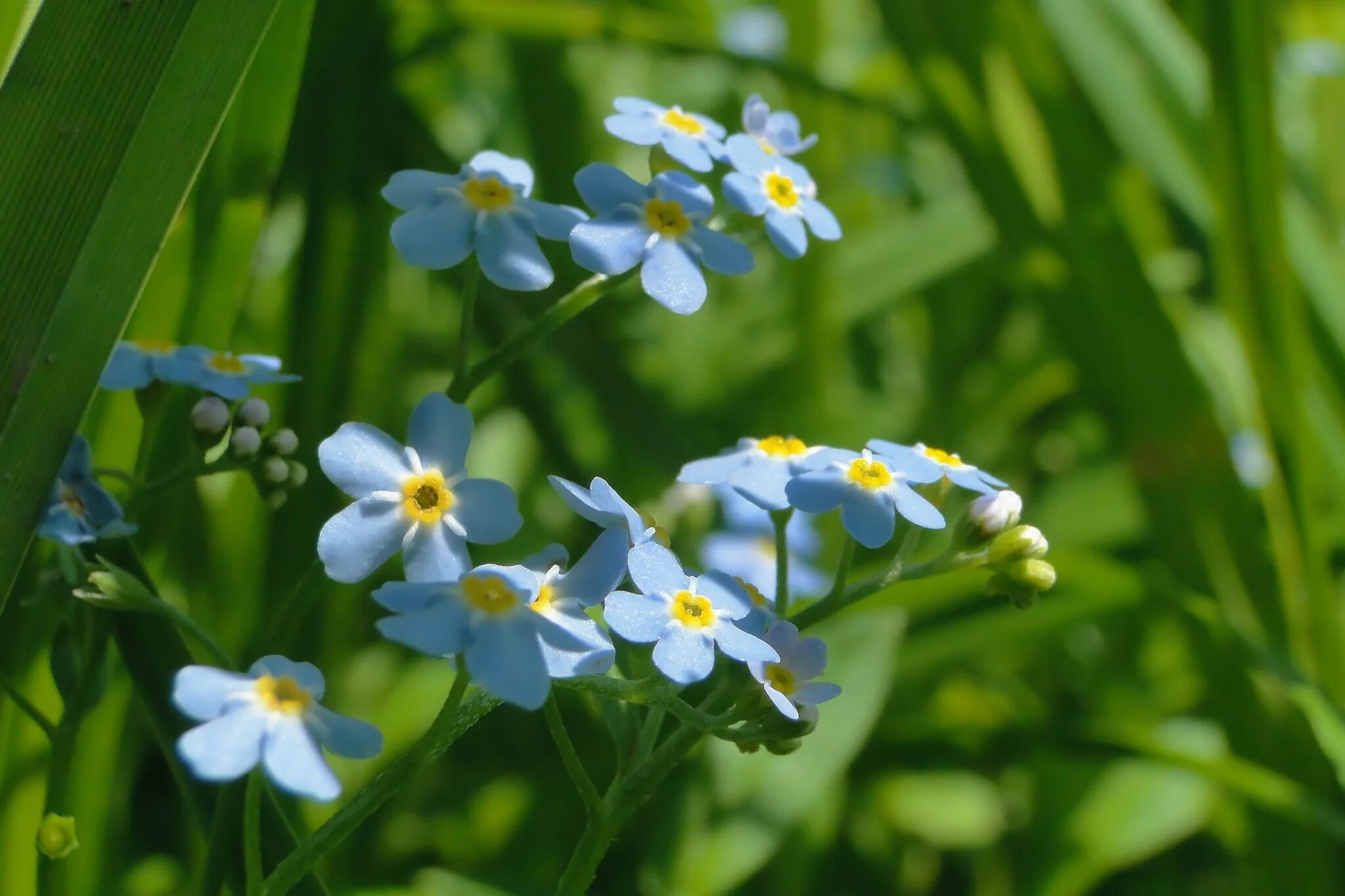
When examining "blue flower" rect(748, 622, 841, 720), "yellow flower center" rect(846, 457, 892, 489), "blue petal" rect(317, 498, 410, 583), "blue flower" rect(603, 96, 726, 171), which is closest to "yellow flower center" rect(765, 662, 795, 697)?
"blue flower" rect(748, 622, 841, 720)

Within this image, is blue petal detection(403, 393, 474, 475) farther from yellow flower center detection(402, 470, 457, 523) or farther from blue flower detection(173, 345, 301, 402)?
blue flower detection(173, 345, 301, 402)

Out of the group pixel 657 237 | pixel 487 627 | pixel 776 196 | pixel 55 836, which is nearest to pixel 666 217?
pixel 657 237

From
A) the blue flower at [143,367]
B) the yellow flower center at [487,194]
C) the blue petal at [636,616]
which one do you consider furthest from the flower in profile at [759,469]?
the blue flower at [143,367]

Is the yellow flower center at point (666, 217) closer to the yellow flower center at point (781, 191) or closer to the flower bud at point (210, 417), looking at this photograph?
the yellow flower center at point (781, 191)

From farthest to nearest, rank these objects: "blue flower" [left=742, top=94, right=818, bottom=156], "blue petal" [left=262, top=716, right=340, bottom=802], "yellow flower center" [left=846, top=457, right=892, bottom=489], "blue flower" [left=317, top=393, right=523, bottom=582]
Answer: "blue flower" [left=742, top=94, right=818, bottom=156], "yellow flower center" [left=846, top=457, right=892, bottom=489], "blue flower" [left=317, top=393, right=523, bottom=582], "blue petal" [left=262, top=716, right=340, bottom=802]

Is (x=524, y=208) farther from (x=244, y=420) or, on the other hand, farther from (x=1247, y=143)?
(x=1247, y=143)

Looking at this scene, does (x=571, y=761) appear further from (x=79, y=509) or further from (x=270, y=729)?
(x=79, y=509)

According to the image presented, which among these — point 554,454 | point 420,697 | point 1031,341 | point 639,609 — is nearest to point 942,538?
point 1031,341
